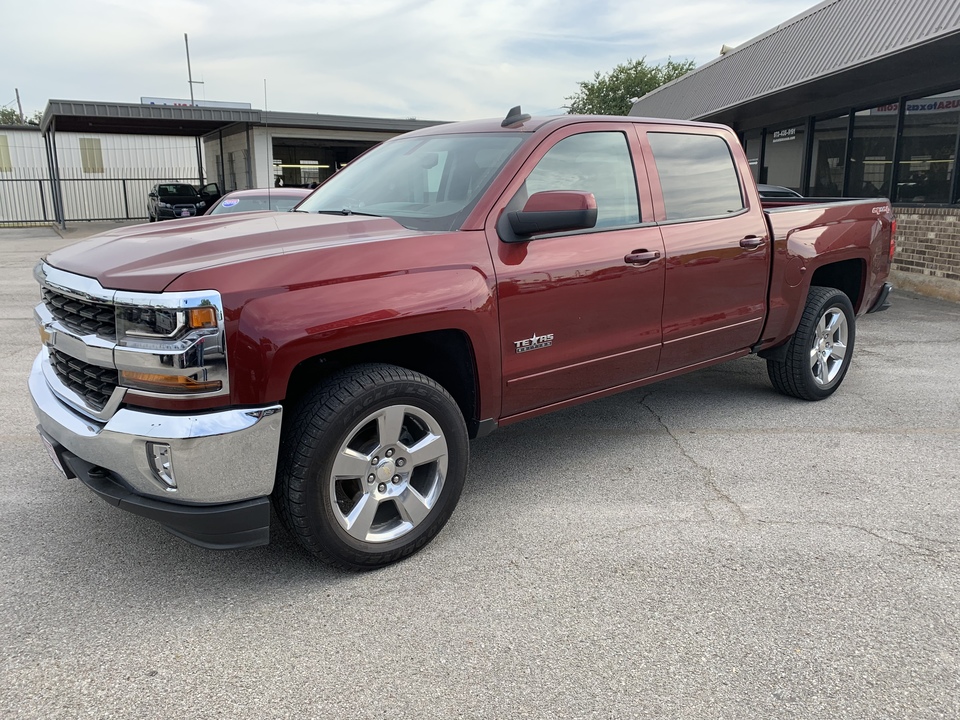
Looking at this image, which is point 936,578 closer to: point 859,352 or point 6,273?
point 859,352

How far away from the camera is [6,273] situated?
13961 millimetres

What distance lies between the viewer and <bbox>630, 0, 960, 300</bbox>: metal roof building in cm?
1019

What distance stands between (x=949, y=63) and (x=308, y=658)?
11.7 meters

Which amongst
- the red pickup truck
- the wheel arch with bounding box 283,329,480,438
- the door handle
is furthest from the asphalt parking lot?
the door handle

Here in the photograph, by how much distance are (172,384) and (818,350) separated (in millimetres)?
4470

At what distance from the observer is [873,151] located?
12891 millimetres

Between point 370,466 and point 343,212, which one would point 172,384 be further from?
point 343,212

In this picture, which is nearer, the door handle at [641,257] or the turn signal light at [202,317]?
the turn signal light at [202,317]

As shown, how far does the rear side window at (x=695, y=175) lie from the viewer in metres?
4.25

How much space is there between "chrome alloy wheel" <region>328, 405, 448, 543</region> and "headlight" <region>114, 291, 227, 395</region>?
1.93ft

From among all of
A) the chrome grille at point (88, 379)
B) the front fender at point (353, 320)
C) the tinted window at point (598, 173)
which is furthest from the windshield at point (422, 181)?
the chrome grille at point (88, 379)

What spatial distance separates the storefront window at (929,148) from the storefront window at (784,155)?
3913 mm

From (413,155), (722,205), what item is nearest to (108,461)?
(413,155)

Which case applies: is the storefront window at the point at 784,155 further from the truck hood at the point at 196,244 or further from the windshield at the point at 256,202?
the truck hood at the point at 196,244
